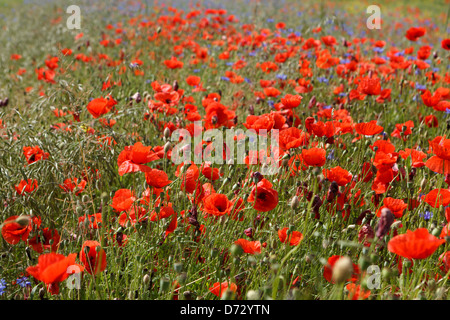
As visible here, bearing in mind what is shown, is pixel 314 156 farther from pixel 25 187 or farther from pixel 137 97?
pixel 137 97

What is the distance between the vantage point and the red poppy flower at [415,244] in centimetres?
108

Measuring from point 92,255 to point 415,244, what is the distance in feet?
3.36

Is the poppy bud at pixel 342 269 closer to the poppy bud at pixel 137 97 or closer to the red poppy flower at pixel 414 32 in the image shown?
the poppy bud at pixel 137 97

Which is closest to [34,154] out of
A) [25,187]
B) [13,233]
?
[25,187]

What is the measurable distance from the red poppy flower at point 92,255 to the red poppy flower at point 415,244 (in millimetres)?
897

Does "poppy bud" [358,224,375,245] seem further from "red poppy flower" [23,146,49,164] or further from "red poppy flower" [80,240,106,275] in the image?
"red poppy flower" [23,146,49,164]

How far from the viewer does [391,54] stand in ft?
12.7

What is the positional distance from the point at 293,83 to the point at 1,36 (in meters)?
6.22

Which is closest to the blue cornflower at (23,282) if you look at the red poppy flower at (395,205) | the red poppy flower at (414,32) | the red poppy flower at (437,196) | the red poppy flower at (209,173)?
the red poppy flower at (209,173)

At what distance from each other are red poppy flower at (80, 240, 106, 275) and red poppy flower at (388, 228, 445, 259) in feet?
2.94

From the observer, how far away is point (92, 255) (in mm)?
1397

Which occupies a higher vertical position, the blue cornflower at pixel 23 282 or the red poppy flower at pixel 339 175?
the red poppy flower at pixel 339 175

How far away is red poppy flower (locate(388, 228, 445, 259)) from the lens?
1.08 metres
